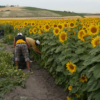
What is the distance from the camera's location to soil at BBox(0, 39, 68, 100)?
3728 mm

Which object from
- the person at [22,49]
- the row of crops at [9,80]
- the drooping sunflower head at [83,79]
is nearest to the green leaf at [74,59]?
the drooping sunflower head at [83,79]

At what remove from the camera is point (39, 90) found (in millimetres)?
4148

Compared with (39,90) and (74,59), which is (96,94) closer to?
(74,59)

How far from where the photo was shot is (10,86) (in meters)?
3.98

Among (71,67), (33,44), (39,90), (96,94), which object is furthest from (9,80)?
(96,94)

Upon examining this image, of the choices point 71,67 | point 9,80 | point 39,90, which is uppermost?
point 71,67

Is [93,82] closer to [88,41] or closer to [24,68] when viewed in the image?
[88,41]

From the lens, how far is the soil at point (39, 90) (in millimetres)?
3728

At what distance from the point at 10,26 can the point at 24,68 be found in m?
8.89

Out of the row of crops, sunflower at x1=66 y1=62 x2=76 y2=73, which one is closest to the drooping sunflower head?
sunflower at x1=66 y1=62 x2=76 y2=73

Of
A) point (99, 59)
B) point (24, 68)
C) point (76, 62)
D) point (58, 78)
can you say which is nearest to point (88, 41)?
point (76, 62)

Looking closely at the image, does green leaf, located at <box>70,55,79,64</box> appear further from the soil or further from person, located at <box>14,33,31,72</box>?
person, located at <box>14,33,31,72</box>

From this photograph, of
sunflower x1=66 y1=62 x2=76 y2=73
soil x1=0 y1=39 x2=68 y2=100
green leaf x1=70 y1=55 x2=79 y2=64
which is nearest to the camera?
sunflower x1=66 y1=62 x2=76 y2=73

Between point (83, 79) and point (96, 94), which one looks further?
point (83, 79)
